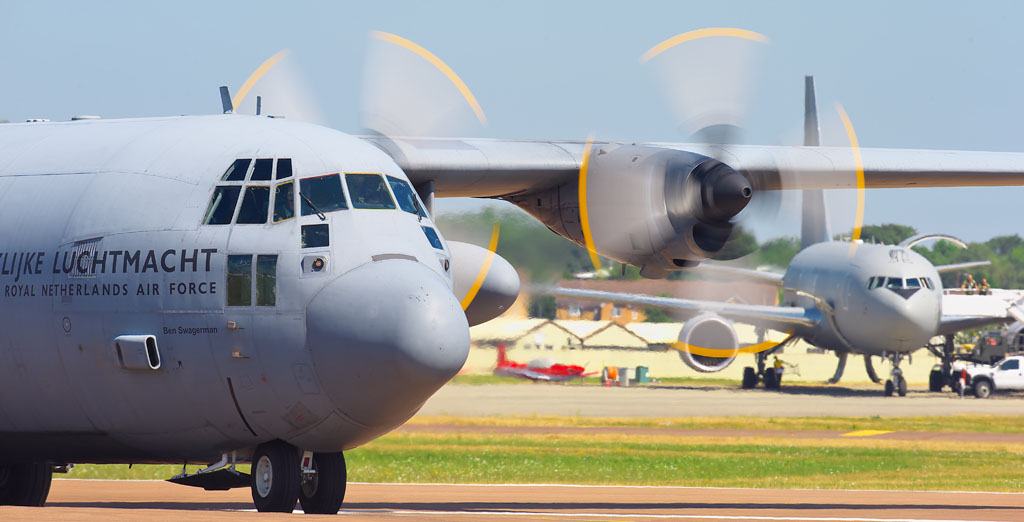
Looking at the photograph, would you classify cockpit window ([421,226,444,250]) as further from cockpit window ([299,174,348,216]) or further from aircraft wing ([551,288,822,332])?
aircraft wing ([551,288,822,332])

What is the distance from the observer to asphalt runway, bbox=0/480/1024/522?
49.0ft

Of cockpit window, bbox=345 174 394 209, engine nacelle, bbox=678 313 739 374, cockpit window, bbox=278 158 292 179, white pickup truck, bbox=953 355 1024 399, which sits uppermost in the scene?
cockpit window, bbox=278 158 292 179

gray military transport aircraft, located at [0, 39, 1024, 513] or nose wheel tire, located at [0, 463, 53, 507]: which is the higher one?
gray military transport aircraft, located at [0, 39, 1024, 513]

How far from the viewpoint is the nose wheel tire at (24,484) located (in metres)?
14.8

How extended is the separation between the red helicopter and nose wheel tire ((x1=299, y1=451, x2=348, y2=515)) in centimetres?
2839

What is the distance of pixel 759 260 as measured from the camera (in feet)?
79.5

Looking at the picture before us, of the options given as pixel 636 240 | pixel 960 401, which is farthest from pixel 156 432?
pixel 960 401

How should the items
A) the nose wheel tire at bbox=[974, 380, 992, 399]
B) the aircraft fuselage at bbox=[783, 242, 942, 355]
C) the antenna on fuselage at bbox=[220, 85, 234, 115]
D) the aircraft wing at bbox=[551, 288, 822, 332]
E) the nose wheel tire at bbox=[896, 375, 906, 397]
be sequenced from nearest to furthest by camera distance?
the antenna on fuselage at bbox=[220, 85, 234, 115]
the aircraft fuselage at bbox=[783, 242, 942, 355]
the nose wheel tire at bbox=[896, 375, 906, 397]
the aircraft wing at bbox=[551, 288, 822, 332]
the nose wheel tire at bbox=[974, 380, 992, 399]

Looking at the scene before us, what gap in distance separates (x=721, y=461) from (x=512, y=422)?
947 centimetres

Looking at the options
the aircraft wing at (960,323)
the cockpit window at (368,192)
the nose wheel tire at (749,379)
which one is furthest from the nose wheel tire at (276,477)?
the nose wheel tire at (749,379)

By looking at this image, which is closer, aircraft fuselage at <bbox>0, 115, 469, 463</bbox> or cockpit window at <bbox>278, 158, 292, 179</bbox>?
aircraft fuselage at <bbox>0, 115, 469, 463</bbox>

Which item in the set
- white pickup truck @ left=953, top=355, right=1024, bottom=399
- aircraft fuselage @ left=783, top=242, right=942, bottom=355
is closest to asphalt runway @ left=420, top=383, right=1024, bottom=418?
white pickup truck @ left=953, top=355, right=1024, bottom=399

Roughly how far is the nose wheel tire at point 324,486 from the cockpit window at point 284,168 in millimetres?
2321

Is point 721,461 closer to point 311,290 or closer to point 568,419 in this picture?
point 568,419
